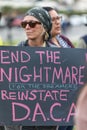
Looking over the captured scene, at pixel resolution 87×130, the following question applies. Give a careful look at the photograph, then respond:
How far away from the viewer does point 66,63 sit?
754cm

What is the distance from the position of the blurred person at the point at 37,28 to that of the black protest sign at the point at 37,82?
9cm

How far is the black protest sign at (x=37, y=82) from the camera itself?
24.6 ft

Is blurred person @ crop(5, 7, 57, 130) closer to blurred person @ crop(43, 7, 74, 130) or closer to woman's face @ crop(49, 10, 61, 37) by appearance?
blurred person @ crop(43, 7, 74, 130)

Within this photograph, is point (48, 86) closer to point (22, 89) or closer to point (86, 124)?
point (22, 89)

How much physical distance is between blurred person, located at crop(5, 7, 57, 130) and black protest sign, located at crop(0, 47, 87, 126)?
0.28 feet

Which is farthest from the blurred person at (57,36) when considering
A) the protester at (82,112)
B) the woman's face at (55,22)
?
the protester at (82,112)

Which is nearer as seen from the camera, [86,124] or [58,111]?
[86,124]

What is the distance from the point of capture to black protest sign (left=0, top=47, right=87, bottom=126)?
A: 7500mm

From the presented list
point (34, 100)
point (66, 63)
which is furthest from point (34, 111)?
point (66, 63)

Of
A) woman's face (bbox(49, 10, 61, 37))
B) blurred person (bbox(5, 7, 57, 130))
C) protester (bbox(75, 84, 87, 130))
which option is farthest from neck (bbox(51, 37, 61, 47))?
protester (bbox(75, 84, 87, 130))

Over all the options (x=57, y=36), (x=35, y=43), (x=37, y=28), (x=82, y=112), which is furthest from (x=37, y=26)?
(x=82, y=112)

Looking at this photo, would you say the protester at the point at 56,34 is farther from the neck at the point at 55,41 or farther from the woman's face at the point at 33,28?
the woman's face at the point at 33,28

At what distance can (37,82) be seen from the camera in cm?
754

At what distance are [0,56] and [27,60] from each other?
0.27 meters
